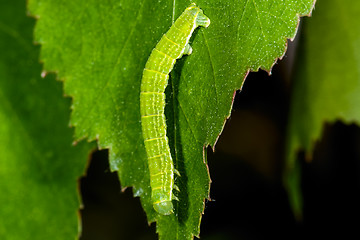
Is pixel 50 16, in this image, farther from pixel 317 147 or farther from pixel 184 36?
pixel 317 147

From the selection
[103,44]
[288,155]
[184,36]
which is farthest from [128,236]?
[184,36]

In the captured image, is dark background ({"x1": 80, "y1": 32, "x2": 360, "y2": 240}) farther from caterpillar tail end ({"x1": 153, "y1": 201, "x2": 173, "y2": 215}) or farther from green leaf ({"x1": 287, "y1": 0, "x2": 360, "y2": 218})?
caterpillar tail end ({"x1": 153, "y1": 201, "x2": 173, "y2": 215})

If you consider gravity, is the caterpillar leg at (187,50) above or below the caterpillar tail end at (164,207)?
above

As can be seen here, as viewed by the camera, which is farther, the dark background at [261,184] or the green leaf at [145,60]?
the dark background at [261,184]

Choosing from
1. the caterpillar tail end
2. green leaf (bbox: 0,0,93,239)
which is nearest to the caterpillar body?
the caterpillar tail end

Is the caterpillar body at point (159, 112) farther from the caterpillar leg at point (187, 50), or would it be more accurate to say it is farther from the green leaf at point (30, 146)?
the green leaf at point (30, 146)

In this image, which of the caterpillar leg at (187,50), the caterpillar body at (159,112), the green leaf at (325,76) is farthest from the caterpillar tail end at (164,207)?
the green leaf at (325,76)

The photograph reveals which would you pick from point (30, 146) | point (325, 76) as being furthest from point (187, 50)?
point (30, 146)
